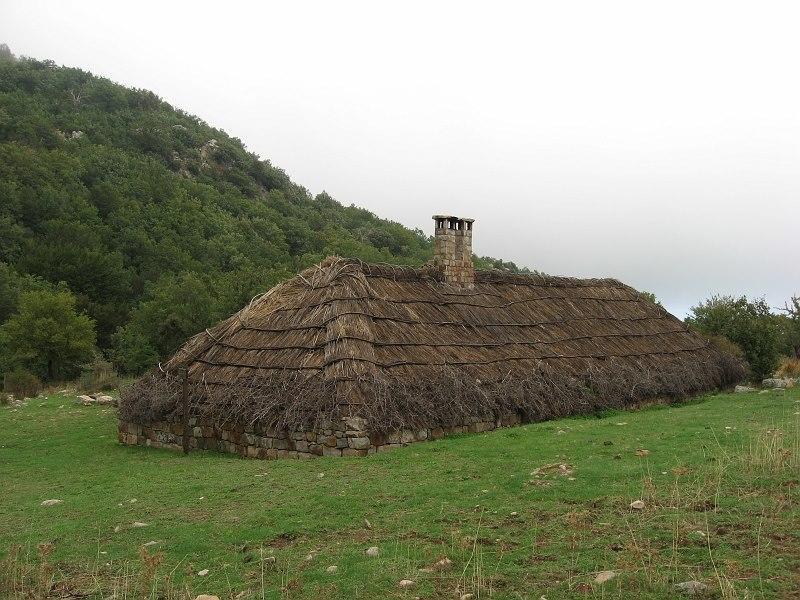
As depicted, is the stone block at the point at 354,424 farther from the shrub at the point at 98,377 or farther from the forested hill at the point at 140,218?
the forested hill at the point at 140,218

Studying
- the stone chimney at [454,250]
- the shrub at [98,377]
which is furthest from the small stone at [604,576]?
the shrub at [98,377]

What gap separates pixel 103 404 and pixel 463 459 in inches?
584

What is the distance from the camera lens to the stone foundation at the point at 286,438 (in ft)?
39.2

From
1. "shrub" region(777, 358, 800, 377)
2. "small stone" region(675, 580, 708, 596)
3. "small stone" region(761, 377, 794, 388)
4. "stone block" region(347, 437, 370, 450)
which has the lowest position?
"small stone" region(675, 580, 708, 596)

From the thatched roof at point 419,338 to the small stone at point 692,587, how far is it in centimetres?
783

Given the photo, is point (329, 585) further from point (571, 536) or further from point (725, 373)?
point (725, 373)

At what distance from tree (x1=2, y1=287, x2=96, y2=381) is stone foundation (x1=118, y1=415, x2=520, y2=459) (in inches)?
580

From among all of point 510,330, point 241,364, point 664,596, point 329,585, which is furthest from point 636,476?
point 510,330

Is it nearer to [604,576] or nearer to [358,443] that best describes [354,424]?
[358,443]

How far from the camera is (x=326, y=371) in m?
12.7

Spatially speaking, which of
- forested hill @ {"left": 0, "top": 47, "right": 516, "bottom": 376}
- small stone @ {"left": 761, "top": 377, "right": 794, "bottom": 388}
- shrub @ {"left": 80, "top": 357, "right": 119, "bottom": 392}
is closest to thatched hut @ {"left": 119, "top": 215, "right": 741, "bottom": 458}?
small stone @ {"left": 761, "top": 377, "right": 794, "bottom": 388}

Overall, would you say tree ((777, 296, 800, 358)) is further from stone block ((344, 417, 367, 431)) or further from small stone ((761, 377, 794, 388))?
stone block ((344, 417, 367, 431))

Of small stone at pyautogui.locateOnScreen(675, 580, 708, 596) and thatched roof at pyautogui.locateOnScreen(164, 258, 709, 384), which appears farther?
thatched roof at pyautogui.locateOnScreen(164, 258, 709, 384)

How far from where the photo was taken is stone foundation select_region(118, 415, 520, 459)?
1195cm
